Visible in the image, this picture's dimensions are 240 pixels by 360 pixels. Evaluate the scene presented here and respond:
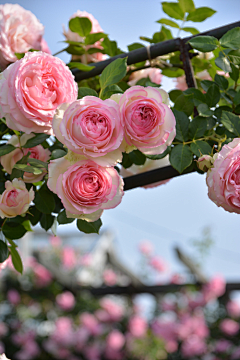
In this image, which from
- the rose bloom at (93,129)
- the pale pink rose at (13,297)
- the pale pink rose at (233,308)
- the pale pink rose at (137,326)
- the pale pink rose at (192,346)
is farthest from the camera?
the pale pink rose at (13,297)

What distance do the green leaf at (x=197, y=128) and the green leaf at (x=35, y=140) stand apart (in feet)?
0.82

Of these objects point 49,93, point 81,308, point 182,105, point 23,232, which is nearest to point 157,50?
point 182,105

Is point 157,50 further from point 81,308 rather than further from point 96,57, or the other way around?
point 81,308

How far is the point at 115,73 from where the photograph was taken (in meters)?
0.53

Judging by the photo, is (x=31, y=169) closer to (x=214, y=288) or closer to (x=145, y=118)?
(x=145, y=118)

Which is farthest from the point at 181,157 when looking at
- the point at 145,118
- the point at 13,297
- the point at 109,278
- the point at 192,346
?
the point at 13,297

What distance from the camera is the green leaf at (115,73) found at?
1.73ft

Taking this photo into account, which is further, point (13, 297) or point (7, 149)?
point (13, 297)

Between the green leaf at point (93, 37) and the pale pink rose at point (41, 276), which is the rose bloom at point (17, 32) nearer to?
the green leaf at point (93, 37)

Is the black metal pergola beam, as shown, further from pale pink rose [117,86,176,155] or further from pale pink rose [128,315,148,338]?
pale pink rose [128,315,148,338]

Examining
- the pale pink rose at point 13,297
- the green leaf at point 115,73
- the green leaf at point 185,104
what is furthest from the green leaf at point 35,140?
the pale pink rose at point 13,297

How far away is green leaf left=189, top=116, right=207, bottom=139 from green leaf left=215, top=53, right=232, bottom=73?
0.31 ft

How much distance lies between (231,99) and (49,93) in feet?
1.18

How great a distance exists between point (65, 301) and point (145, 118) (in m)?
3.30
